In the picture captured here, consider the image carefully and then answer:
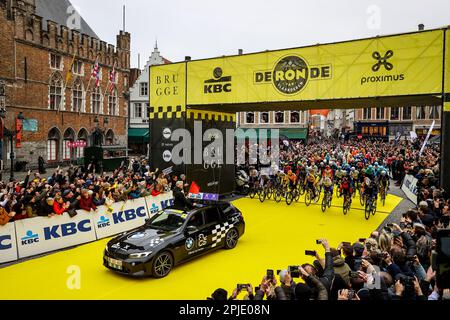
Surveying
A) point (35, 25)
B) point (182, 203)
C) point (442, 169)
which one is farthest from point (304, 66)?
point (35, 25)

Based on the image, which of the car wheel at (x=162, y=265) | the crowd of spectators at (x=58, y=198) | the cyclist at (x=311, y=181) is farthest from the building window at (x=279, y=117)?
the car wheel at (x=162, y=265)

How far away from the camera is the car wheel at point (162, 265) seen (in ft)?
26.4

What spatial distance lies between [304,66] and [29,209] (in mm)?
10953

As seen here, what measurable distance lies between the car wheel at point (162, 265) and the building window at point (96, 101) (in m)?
33.5

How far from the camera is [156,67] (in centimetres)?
1845

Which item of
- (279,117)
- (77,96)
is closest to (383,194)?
(77,96)

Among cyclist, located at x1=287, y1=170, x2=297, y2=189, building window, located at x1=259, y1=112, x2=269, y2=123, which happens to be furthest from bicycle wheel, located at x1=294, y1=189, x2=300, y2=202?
building window, located at x1=259, y1=112, x2=269, y2=123

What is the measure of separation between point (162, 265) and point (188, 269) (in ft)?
2.75

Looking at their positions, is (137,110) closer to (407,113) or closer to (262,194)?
(262,194)

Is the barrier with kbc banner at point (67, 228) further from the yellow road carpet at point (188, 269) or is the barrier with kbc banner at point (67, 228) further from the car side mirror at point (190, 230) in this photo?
the car side mirror at point (190, 230)

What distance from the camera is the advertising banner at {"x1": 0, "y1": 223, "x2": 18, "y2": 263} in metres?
9.01

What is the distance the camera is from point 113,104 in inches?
1657

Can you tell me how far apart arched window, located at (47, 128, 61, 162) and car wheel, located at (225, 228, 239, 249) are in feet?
92.8

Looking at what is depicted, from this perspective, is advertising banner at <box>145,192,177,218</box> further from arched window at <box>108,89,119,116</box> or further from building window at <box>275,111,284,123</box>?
building window at <box>275,111,284,123</box>
